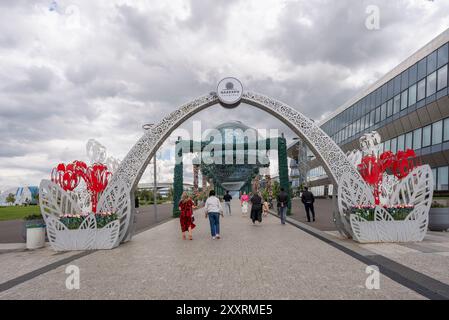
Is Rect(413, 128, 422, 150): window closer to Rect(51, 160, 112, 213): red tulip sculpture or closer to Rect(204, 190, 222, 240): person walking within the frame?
Rect(204, 190, 222, 240): person walking

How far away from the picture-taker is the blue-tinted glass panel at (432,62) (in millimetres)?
25938

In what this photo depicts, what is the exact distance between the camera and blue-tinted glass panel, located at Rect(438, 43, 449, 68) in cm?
2444

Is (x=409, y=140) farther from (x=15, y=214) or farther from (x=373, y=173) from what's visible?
(x=15, y=214)

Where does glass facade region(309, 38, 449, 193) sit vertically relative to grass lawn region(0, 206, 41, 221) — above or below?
above

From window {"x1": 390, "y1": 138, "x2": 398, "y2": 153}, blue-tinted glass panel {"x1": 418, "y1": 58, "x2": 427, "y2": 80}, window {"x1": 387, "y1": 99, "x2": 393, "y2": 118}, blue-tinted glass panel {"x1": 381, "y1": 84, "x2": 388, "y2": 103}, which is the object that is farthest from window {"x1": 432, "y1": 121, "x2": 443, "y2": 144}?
blue-tinted glass panel {"x1": 381, "y1": 84, "x2": 388, "y2": 103}

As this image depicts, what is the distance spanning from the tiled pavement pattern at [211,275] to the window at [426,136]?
843 inches

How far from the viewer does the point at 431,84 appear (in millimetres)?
26422

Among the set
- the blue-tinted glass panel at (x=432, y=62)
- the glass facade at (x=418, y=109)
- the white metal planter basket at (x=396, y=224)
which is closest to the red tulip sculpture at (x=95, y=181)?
the white metal planter basket at (x=396, y=224)

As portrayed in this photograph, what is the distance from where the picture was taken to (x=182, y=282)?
20.4ft

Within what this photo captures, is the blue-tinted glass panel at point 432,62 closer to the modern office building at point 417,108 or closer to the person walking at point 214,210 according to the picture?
the modern office building at point 417,108

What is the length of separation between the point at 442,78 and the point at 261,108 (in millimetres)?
16598

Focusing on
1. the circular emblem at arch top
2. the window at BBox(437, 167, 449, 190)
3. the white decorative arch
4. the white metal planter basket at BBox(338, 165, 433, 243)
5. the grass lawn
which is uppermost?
the circular emblem at arch top

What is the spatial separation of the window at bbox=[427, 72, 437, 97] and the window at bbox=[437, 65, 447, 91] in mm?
573
